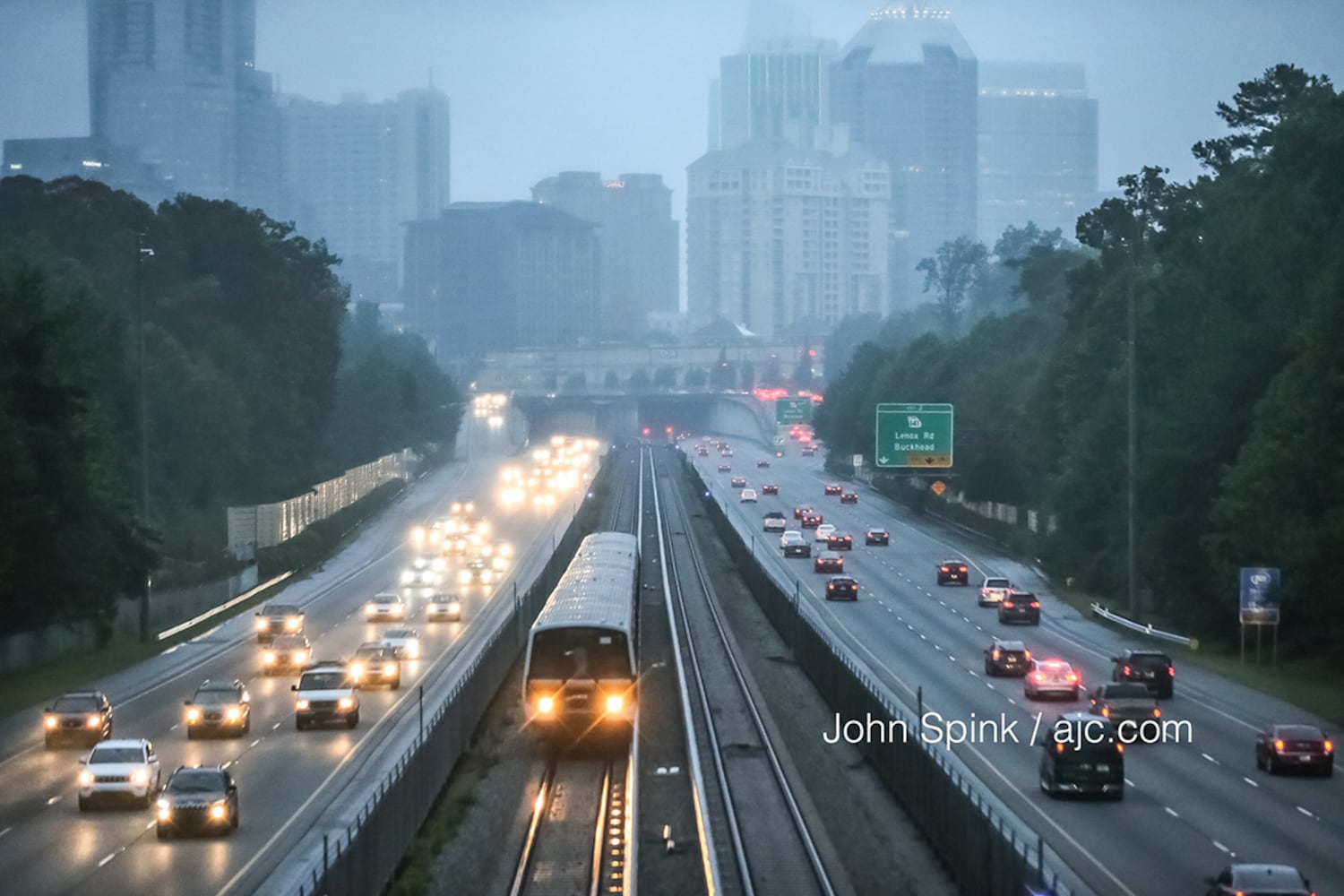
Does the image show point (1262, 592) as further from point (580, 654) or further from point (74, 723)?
point (74, 723)

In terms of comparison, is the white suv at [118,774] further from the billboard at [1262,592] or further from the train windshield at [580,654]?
the billboard at [1262,592]

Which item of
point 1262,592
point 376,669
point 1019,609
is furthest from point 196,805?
point 1019,609

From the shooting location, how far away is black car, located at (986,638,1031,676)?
163ft

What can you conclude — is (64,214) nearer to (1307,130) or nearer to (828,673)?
(1307,130)

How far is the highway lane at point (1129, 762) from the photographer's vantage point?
27044 mm

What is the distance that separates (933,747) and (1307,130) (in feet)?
127

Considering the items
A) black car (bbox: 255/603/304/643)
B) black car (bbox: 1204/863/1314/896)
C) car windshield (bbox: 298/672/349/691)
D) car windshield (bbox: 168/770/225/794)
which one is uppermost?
black car (bbox: 1204/863/1314/896)

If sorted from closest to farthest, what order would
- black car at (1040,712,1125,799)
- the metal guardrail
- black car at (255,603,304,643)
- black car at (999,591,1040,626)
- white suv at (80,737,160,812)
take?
black car at (1040,712,1125,799) → white suv at (80,737,160,812) → the metal guardrail → black car at (255,603,304,643) → black car at (999,591,1040,626)

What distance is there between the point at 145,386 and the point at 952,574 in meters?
32.2

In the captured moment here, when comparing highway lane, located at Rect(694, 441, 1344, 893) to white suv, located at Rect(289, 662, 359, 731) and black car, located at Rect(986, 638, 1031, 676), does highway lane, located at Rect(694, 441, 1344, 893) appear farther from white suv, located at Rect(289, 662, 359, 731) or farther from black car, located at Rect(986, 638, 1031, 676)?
white suv, located at Rect(289, 662, 359, 731)

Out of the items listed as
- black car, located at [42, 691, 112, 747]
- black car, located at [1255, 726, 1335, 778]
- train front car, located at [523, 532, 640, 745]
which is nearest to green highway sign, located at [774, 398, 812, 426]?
black car, located at [42, 691, 112, 747]

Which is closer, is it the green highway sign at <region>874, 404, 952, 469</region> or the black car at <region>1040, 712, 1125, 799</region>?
the black car at <region>1040, 712, 1125, 799</region>

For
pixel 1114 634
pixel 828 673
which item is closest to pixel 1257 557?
pixel 1114 634

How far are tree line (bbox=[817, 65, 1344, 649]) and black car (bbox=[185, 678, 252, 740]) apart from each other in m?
27.3
